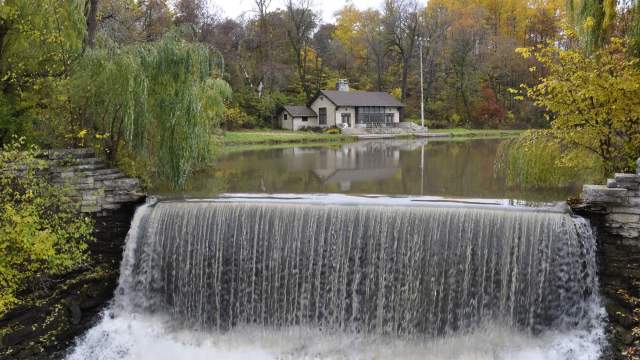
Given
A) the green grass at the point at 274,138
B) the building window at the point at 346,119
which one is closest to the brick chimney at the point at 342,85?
the building window at the point at 346,119

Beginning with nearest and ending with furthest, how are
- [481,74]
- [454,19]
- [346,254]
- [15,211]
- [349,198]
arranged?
[15,211] → [346,254] → [349,198] → [481,74] → [454,19]

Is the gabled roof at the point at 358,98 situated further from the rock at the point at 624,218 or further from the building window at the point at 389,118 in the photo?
the rock at the point at 624,218

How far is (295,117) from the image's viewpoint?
3944 centimetres

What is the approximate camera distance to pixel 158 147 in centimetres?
1097

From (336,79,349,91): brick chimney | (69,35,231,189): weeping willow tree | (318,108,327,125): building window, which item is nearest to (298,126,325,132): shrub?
(318,108,327,125): building window

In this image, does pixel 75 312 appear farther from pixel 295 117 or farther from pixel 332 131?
pixel 295 117

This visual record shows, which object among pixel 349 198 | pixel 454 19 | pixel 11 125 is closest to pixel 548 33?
pixel 454 19

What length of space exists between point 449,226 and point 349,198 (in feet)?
8.07

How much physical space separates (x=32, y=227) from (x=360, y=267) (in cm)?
533

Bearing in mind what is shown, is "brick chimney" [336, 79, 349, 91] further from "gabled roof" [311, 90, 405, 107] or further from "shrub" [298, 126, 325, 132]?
"shrub" [298, 126, 325, 132]

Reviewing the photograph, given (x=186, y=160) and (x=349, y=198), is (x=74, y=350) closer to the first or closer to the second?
(x=186, y=160)

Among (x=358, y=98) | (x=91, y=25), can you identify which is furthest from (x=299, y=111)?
(x=91, y=25)

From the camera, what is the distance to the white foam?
7.95 meters

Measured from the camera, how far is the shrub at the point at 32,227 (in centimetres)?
804
